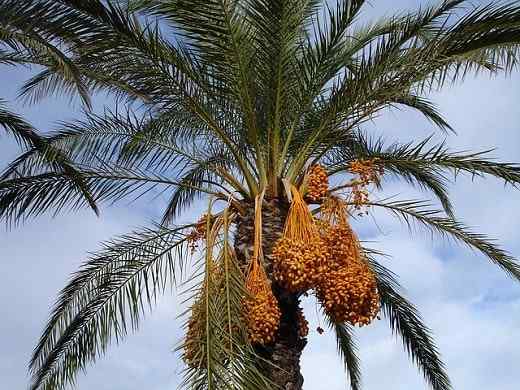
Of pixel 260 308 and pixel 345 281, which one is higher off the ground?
pixel 345 281

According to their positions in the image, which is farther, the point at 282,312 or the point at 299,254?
the point at 282,312

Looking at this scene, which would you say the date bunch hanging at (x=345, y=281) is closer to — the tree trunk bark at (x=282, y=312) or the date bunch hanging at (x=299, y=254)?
the date bunch hanging at (x=299, y=254)

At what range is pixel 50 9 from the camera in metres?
8.02

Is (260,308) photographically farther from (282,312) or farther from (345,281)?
(345,281)

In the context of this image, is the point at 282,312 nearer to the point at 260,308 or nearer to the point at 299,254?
the point at 260,308

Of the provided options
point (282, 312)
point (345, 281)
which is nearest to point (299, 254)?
point (345, 281)

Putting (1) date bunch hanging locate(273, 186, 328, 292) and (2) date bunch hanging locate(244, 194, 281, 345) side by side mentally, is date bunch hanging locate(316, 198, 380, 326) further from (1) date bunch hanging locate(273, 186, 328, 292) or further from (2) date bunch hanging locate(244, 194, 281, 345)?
(2) date bunch hanging locate(244, 194, 281, 345)

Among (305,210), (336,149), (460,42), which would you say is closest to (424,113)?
(336,149)

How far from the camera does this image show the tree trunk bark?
26.2ft

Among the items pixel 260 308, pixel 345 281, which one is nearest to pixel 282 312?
pixel 260 308

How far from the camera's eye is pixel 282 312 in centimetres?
812

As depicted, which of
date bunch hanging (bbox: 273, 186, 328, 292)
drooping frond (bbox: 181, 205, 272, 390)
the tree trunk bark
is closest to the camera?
drooping frond (bbox: 181, 205, 272, 390)

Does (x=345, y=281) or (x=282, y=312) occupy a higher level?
(x=345, y=281)

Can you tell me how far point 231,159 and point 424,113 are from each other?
134 inches
